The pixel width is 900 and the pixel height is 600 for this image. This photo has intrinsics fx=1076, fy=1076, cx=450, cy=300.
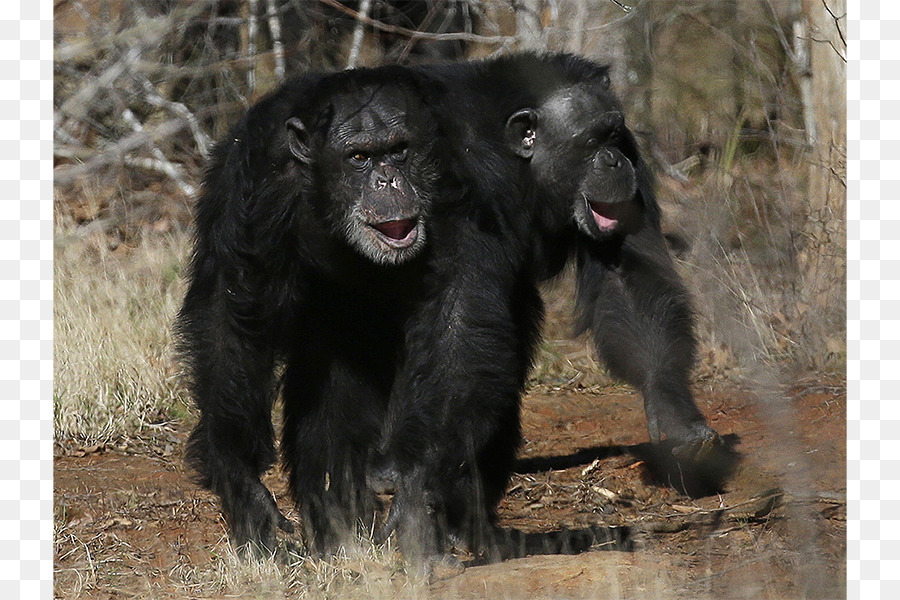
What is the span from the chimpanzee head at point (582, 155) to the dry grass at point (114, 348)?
10.1ft

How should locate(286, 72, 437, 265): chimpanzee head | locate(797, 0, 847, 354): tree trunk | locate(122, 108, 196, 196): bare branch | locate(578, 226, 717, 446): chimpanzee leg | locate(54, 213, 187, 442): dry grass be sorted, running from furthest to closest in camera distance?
locate(122, 108, 196, 196): bare branch, locate(54, 213, 187, 442): dry grass, locate(797, 0, 847, 354): tree trunk, locate(578, 226, 717, 446): chimpanzee leg, locate(286, 72, 437, 265): chimpanzee head

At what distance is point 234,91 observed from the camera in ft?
32.4

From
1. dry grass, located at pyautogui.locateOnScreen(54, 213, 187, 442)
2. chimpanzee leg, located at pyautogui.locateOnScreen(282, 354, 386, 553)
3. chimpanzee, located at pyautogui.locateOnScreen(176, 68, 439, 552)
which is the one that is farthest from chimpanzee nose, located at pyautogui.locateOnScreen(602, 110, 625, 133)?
dry grass, located at pyautogui.locateOnScreen(54, 213, 187, 442)

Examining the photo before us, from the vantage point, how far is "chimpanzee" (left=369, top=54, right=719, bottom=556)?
4.54 m

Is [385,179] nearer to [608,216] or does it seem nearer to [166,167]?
[608,216]

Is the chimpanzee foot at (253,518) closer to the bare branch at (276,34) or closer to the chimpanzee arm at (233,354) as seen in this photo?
the chimpanzee arm at (233,354)

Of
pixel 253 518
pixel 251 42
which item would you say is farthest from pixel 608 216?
pixel 251 42

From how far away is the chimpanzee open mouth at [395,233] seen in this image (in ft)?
15.1

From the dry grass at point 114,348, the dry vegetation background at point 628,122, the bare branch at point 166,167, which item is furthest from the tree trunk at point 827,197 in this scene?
the bare branch at point 166,167

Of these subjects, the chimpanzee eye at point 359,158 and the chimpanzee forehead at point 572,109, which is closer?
the chimpanzee eye at point 359,158

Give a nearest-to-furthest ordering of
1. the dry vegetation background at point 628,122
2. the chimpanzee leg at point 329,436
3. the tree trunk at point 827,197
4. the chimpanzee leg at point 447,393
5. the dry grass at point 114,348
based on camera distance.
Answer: the chimpanzee leg at point 447,393
the chimpanzee leg at point 329,436
the tree trunk at point 827,197
the dry vegetation background at point 628,122
the dry grass at point 114,348

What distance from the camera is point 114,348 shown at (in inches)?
288

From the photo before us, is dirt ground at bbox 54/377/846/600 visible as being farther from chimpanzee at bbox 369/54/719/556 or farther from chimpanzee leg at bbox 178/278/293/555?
chimpanzee at bbox 369/54/719/556

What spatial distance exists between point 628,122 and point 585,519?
4513 millimetres
